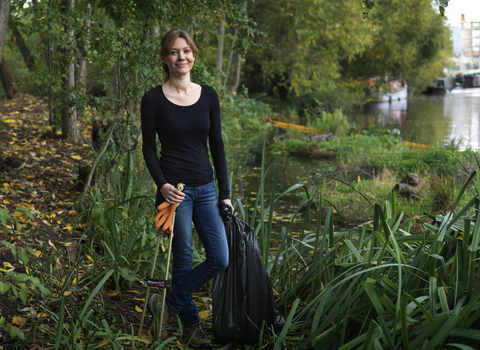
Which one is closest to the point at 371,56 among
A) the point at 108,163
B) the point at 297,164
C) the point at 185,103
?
the point at 297,164

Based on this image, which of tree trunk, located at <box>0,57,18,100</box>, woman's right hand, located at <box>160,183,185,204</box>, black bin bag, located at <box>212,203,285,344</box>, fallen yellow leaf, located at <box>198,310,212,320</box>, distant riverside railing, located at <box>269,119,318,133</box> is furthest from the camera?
distant riverside railing, located at <box>269,119,318,133</box>

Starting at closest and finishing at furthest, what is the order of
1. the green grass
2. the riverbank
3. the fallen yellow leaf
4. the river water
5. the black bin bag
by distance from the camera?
the green grass, the riverbank, the black bin bag, the fallen yellow leaf, the river water

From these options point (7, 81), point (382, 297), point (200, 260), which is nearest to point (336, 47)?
point (7, 81)

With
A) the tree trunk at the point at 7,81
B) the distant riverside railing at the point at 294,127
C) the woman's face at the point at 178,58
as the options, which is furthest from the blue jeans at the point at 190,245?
the distant riverside railing at the point at 294,127

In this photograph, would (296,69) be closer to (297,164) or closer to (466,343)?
(297,164)

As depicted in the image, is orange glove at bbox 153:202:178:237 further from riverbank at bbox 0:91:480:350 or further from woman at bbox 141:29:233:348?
riverbank at bbox 0:91:480:350

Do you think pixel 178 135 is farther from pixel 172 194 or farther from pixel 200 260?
pixel 200 260

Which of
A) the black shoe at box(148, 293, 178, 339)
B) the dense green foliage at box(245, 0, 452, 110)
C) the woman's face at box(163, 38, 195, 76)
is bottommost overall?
the black shoe at box(148, 293, 178, 339)

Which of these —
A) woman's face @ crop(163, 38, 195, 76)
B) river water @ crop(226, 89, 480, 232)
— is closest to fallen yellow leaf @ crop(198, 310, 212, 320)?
river water @ crop(226, 89, 480, 232)

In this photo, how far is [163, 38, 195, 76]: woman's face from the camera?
8.36ft

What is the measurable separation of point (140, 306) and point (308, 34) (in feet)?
54.9

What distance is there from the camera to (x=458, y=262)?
2.20 m

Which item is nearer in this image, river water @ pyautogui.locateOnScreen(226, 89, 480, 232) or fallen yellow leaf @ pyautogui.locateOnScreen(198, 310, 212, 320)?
fallen yellow leaf @ pyautogui.locateOnScreen(198, 310, 212, 320)

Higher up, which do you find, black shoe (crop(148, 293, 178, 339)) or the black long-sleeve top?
the black long-sleeve top
